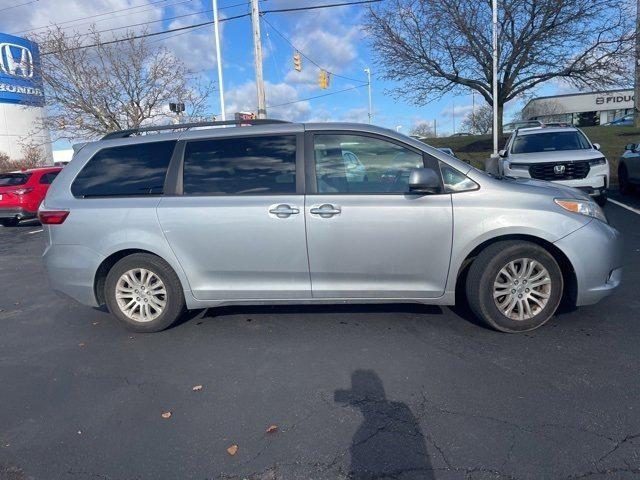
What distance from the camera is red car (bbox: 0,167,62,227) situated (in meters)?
12.5

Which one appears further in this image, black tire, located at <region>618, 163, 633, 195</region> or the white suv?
black tire, located at <region>618, 163, 633, 195</region>

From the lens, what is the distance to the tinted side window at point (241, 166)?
13.8 ft

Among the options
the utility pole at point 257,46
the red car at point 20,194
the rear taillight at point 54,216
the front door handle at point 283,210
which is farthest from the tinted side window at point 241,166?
the utility pole at point 257,46

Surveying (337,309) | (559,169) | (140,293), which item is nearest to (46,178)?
(140,293)

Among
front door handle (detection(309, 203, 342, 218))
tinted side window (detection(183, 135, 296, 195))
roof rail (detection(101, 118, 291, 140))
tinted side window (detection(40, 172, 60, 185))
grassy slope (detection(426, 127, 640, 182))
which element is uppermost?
grassy slope (detection(426, 127, 640, 182))

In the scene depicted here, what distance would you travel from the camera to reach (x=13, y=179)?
42.3 feet

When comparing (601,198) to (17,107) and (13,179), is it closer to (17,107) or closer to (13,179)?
(13,179)

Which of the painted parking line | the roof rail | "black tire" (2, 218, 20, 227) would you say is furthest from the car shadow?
"black tire" (2, 218, 20, 227)

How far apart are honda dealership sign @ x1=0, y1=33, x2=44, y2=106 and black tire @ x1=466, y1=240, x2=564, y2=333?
72.9ft

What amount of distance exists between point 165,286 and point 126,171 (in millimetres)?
1135

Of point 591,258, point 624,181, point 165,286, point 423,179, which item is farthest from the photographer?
point 624,181

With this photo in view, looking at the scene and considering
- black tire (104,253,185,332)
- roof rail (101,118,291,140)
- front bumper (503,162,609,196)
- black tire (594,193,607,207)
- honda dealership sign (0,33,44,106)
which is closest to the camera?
black tire (104,253,185,332)

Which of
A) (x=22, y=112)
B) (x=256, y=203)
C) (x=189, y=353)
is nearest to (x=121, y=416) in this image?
(x=189, y=353)

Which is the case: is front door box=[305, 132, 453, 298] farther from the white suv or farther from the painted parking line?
the painted parking line
